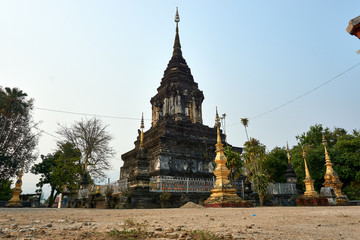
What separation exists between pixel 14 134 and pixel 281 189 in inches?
1076

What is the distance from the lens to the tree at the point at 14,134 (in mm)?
23016

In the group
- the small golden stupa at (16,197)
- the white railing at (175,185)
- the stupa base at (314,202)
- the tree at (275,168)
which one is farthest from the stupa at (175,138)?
the small golden stupa at (16,197)

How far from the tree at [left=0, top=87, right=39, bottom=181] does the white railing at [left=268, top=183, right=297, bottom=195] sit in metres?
23.6

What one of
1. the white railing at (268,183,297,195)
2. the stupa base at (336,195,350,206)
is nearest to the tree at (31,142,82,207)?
the white railing at (268,183,297,195)

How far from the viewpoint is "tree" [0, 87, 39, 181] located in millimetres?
23016

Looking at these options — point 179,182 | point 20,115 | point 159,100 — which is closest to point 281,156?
point 159,100

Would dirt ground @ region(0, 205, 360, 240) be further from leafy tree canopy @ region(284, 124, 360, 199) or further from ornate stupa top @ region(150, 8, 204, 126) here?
leafy tree canopy @ region(284, 124, 360, 199)

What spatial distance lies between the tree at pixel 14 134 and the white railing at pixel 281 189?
23584mm

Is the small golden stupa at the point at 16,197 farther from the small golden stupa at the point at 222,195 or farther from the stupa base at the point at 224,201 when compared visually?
the stupa base at the point at 224,201

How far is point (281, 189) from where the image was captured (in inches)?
675

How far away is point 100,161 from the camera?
23.2 metres

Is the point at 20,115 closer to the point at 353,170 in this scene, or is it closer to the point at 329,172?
the point at 329,172

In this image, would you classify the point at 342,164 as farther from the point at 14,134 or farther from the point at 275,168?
the point at 14,134

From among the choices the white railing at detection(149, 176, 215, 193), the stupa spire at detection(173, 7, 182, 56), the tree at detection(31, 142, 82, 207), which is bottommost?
the white railing at detection(149, 176, 215, 193)
